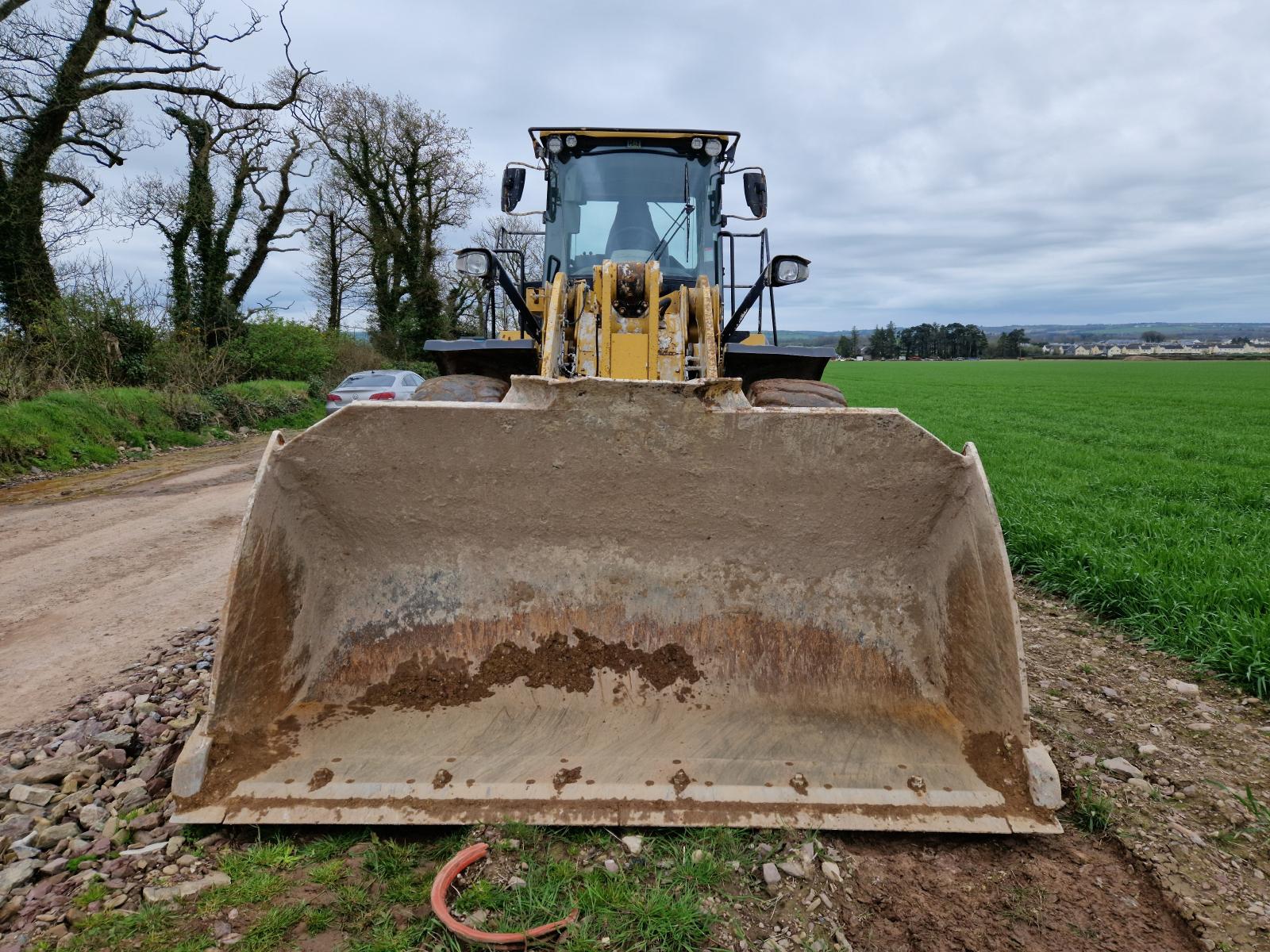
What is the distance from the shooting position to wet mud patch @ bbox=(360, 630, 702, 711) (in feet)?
8.72

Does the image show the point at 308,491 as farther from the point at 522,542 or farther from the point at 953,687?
the point at 953,687

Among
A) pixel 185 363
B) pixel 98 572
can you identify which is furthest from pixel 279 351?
pixel 98 572

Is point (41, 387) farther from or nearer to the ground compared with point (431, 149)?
nearer to the ground

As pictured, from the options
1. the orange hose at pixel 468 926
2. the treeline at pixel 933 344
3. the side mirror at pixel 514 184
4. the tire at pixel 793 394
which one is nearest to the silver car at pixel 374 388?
the side mirror at pixel 514 184

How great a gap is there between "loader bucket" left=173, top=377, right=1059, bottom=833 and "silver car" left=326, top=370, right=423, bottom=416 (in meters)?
12.6

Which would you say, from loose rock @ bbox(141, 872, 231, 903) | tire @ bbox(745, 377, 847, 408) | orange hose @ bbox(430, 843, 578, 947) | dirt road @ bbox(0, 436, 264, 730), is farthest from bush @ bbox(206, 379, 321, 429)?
orange hose @ bbox(430, 843, 578, 947)

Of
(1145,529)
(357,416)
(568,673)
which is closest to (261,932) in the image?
(568,673)

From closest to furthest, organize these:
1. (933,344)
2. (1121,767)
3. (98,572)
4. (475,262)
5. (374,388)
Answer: (1121,767) < (475,262) < (98,572) < (374,388) < (933,344)

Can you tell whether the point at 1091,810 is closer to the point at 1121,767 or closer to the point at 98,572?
the point at 1121,767

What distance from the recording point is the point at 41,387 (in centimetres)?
1147

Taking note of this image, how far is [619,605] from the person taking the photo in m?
2.86

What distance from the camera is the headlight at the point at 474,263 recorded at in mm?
4461

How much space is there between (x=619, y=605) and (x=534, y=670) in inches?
15.8

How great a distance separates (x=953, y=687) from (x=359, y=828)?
79.1 inches
